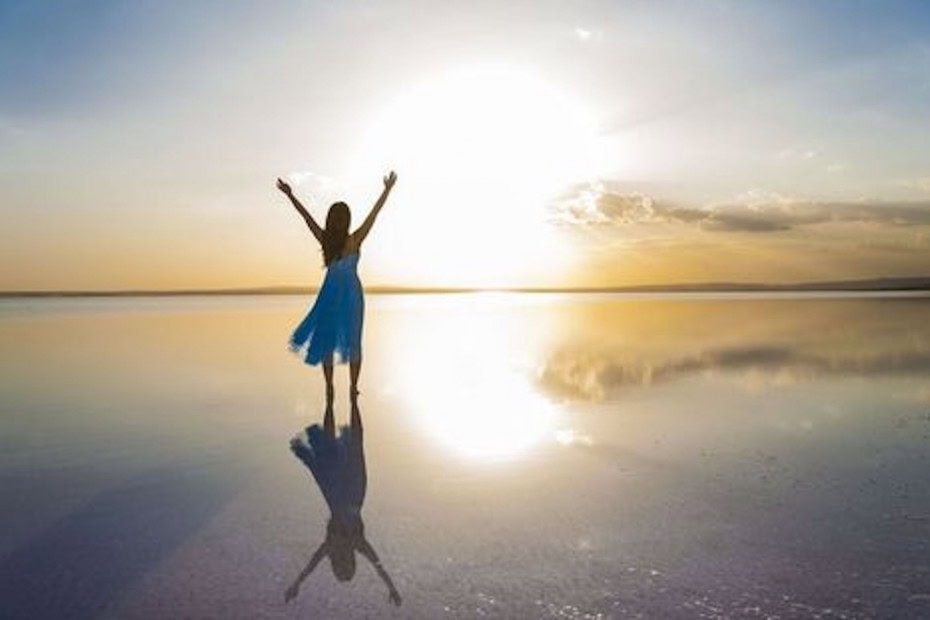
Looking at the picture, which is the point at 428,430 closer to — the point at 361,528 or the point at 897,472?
the point at 361,528

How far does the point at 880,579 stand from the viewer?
4590 millimetres

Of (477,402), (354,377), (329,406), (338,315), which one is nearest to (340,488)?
(329,406)

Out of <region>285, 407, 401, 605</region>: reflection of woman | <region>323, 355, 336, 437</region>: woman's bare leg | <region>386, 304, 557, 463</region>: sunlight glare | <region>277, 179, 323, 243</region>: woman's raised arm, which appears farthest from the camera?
<region>277, 179, 323, 243</region>: woman's raised arm

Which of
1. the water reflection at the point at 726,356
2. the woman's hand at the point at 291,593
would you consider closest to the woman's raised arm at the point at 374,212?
the water reflection at the point at 726,356

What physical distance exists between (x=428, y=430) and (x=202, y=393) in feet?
15.8

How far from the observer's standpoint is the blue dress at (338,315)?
11852 mm

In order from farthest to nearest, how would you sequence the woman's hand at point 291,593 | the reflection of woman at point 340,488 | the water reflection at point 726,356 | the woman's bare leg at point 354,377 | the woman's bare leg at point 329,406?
the water reflection at point 726,356
the woman's bare leg at point 354,377
the woman's bare leg at point 329,406
the reflection of woman at point 340,488
the woman's hand at point 291,593

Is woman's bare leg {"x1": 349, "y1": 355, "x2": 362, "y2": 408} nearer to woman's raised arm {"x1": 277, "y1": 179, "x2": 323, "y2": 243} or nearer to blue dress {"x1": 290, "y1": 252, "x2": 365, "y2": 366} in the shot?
blue dress {"x1": 290, "y1": 252, "x2": 365, "y2": 366}

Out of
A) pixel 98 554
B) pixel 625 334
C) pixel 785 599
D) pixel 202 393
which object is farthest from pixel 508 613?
pixel 625 334

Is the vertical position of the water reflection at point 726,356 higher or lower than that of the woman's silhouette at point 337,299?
lower

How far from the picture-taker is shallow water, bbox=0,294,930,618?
4.47 m

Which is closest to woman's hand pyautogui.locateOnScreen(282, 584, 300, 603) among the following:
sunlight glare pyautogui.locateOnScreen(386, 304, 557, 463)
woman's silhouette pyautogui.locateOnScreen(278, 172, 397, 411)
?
sunlight glare pyautogui.locateOnScreen(386, 304, 557, 463)

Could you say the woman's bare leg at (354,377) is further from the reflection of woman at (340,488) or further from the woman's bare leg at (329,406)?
the reflection of woman at (340,488)

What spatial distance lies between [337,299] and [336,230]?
3.38ft
